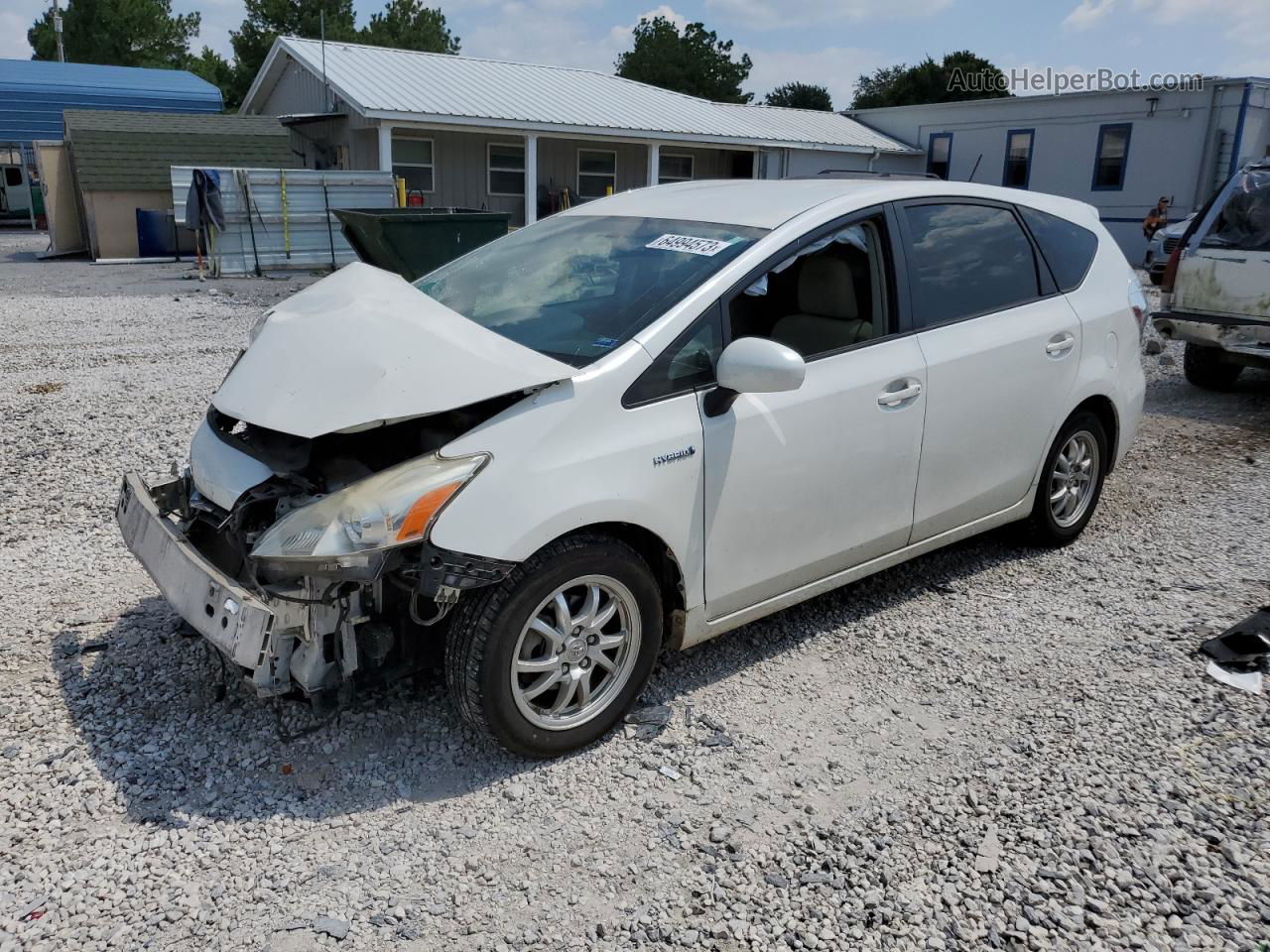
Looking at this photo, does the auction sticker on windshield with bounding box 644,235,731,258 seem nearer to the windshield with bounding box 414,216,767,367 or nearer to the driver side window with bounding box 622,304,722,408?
the windshield with bounding box 414,216,767,367

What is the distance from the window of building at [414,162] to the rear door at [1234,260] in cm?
1833

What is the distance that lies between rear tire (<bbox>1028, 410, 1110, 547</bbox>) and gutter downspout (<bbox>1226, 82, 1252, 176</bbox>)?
822 inches

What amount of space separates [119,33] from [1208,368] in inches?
2166

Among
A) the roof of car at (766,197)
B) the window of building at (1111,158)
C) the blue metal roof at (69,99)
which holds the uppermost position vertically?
the blue metal roof at (69,99)

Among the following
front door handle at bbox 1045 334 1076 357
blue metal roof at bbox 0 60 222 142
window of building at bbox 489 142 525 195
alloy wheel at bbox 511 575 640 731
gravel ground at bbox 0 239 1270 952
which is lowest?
gravel ground at bbox 0 239 1270 952

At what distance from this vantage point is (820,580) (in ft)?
12.6

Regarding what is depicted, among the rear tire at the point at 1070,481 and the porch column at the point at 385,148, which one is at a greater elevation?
the porch column at the point at 385,148

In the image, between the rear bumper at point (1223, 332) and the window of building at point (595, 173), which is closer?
the rear bumper at point (1223, 332)

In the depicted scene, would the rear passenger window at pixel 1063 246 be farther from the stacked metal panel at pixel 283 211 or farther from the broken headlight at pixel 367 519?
the stacked metal panel at pixel 283 211

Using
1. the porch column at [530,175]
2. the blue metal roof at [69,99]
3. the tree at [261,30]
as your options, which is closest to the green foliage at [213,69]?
the tree at [261,30]

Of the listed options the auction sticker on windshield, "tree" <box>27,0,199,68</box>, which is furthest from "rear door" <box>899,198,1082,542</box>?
"tree" <box>27,0,199,68</box>

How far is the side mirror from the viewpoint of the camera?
10.3 feet

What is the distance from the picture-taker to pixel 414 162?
76.4 feet

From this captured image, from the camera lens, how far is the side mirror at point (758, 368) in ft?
10.3
